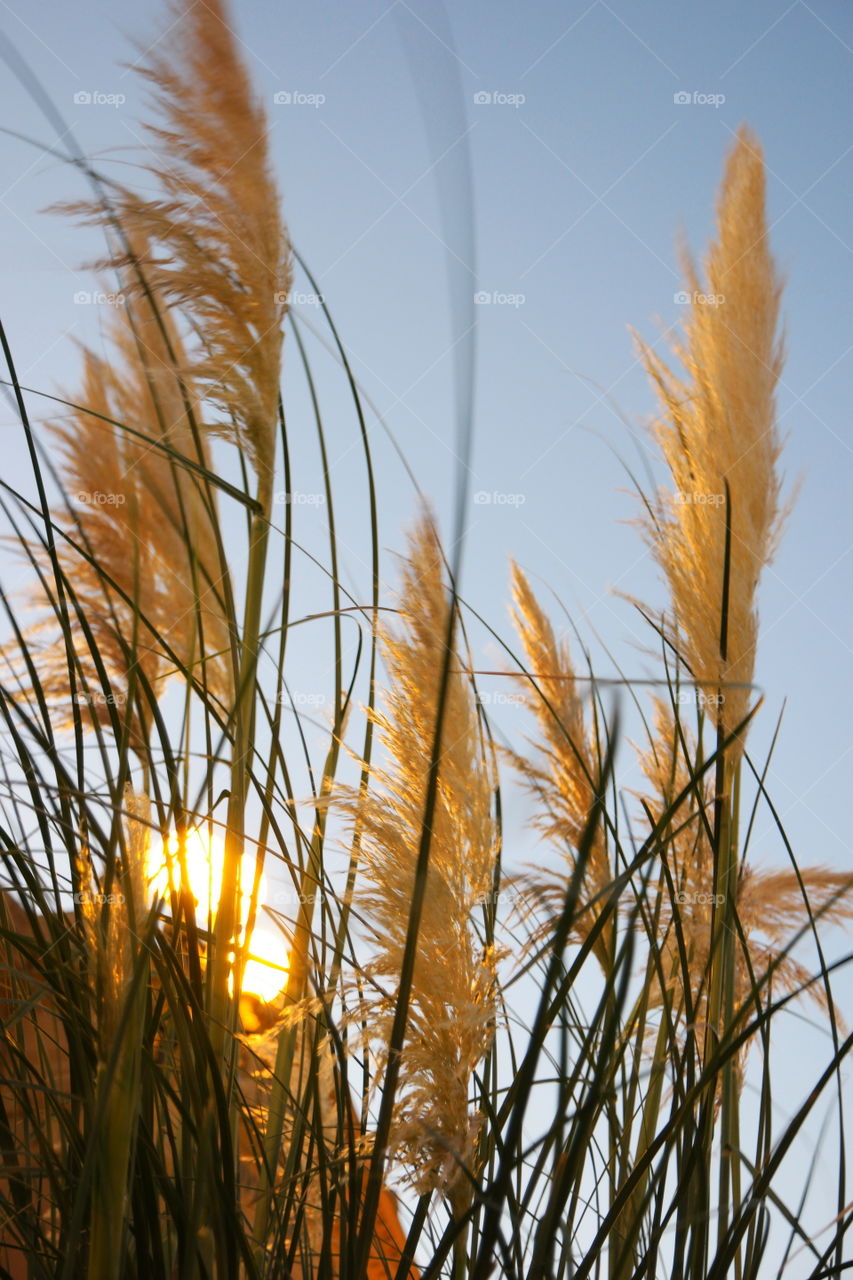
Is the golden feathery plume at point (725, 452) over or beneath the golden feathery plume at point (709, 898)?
over

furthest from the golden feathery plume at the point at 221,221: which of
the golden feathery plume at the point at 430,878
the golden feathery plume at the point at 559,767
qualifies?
the golden feathery plume at the point at 559,767

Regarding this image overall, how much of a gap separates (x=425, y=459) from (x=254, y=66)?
0.50 m

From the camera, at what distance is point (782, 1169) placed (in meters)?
1.13

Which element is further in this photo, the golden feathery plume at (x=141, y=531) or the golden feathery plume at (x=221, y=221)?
the golden feathery plume at (x=141, y=531)

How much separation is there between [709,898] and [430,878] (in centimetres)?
64

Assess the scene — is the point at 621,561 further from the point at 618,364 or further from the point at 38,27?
the point at 38,27

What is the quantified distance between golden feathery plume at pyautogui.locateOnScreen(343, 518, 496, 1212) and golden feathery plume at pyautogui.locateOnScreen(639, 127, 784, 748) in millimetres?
536

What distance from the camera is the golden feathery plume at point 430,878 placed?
76 centimetres

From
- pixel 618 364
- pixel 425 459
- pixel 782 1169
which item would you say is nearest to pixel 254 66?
pixel 425 459

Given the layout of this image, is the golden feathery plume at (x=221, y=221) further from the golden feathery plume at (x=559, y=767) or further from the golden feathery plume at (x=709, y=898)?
the golden feathery plume at (x=709, y=898)

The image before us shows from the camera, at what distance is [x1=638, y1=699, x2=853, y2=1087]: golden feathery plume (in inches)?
51.3

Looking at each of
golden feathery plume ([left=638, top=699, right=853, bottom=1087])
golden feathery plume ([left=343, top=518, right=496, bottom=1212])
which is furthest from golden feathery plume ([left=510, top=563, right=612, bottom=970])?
golden feathery plume ([left=343, top=518, right=496, bottom=1212])

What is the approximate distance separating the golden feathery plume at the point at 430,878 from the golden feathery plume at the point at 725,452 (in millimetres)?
536

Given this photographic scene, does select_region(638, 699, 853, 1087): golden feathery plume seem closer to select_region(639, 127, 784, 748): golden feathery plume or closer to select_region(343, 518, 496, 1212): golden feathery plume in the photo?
select_region(639, 127, 784, 748): golden feathery plume
